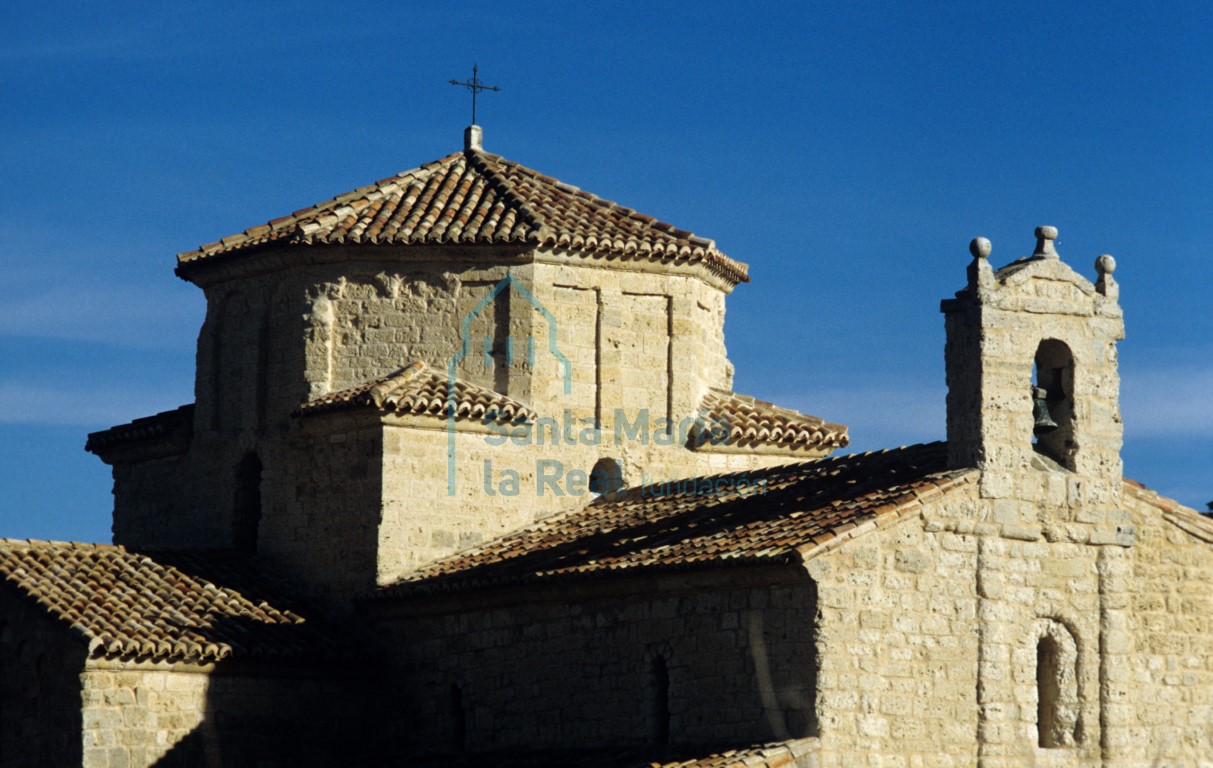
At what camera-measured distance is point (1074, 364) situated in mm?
21938

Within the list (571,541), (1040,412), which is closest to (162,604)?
(571,541)

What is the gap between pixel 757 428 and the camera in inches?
1058

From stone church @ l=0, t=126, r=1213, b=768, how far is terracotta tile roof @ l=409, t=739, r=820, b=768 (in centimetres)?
6

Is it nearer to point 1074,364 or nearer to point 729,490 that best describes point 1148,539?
point 1074,364

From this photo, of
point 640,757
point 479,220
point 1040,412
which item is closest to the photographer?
point 640,757

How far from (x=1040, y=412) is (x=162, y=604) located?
9289mm

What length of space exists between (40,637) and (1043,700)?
397 inches

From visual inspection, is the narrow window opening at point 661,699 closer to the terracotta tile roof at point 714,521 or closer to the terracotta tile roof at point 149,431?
the terracotta tile roof at point 714,521

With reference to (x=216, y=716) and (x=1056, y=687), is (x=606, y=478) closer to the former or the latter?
(x=216, y=716)

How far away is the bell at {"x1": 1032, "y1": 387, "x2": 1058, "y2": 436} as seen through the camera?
21.8 meters

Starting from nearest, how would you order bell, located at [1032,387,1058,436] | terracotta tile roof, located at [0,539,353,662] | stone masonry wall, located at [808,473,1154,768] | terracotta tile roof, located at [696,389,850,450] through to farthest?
stone masonry wall, located at [808,473,1154,768] < bell, located at [1032,387,1058,436] < terracotta tile roof, located at [0,539,353,662] < terracotta tile roof, located at [696,389,850,450]

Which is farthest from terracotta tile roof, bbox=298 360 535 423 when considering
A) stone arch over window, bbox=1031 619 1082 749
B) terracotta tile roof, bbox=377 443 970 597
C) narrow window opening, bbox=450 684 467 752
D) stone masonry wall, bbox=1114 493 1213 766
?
stone masonry wall, bbox=1114 493 1213 766

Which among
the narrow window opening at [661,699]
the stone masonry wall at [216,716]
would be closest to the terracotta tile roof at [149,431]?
the stone masonry wall at [216,716]

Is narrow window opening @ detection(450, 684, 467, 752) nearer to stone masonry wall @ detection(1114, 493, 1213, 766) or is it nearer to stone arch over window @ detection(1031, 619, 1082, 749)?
stone arch over window @ detection(1031, 619, 1082, 749)
